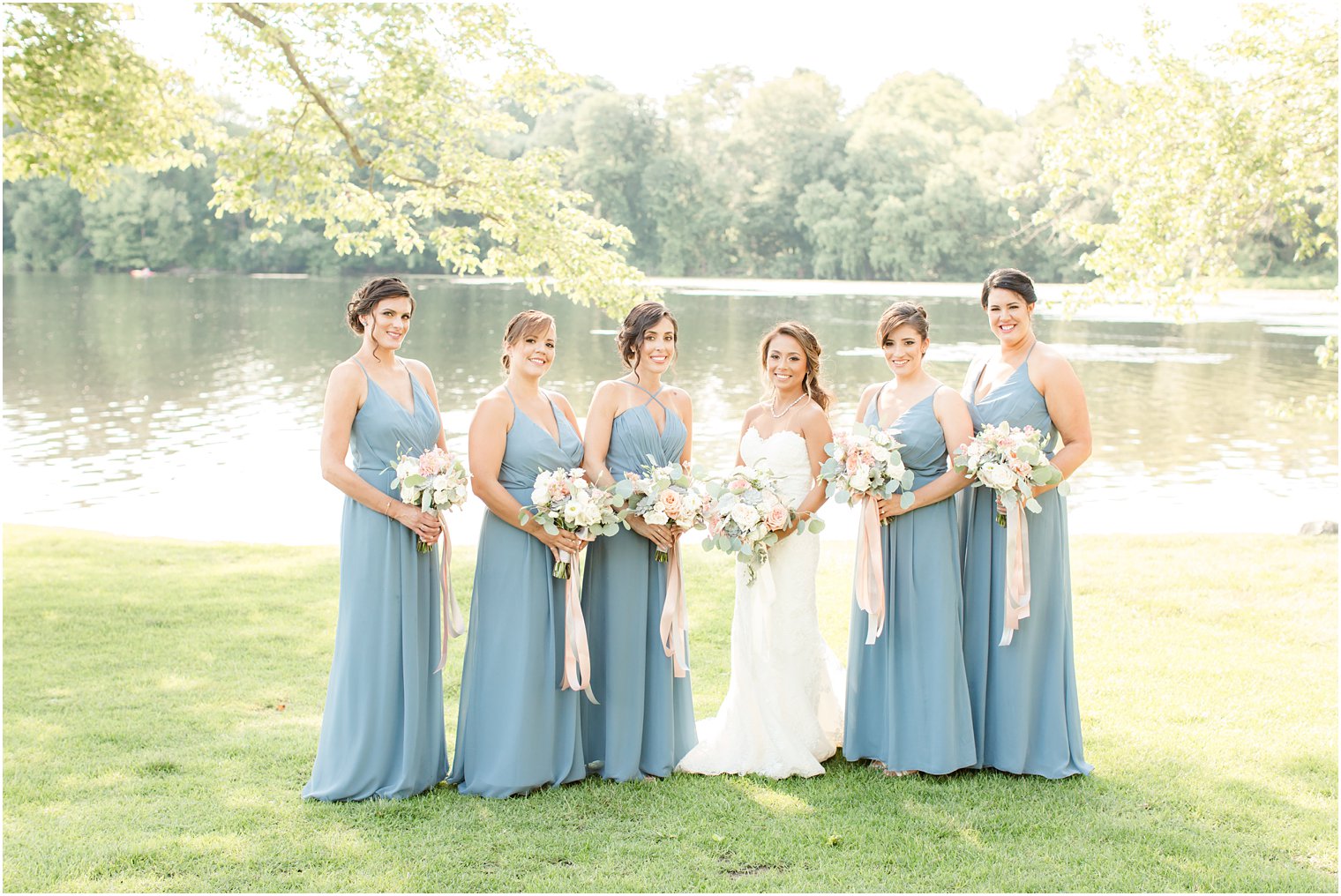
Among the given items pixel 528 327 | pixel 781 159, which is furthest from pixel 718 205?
pixel 528 327

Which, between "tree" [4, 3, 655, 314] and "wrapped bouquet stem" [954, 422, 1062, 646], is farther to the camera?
"tree" [4, 3, 655, 314]

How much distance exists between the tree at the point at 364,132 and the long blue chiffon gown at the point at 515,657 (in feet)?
20.8

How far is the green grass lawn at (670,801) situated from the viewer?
5000mm

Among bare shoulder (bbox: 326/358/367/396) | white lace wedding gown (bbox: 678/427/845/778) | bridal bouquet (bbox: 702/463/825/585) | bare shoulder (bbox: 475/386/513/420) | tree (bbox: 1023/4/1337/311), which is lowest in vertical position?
white lace wedding gown (bbox: 678/427/845/778)

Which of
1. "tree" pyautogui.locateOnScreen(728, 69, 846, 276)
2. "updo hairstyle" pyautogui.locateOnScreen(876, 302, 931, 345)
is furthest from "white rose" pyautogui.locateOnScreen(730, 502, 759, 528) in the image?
"tree" pyautogui.locateOnScreen(728, 69, 846, 276)

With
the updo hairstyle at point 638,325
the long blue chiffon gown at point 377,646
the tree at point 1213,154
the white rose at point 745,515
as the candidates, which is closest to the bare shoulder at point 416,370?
the long blue chiffon gown at point 377,646

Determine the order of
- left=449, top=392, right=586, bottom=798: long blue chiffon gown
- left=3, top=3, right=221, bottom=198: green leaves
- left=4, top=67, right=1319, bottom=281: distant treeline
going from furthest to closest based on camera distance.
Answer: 1. left=4, top=67, right=1319, bottom=281: distant treeline
2. left=3, top=3, right=221, bottom=198: green leaves
3. left=449, top=392, right=586, bottom=798: long blue chiffon gown

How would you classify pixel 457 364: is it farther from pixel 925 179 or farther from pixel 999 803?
pixel 925 179

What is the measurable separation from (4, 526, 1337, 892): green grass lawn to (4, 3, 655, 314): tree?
4771mm

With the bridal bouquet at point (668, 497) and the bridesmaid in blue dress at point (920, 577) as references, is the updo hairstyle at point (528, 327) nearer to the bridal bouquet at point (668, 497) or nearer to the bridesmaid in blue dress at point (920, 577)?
the bridal bouquet at point (668, 497)

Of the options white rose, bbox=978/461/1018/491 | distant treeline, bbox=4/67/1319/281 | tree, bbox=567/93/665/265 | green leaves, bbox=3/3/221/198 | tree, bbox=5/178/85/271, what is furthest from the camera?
tree, bbox=567/93/665/265

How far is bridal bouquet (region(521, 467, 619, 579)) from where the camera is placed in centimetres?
550

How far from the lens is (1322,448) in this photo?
2136 centimetres

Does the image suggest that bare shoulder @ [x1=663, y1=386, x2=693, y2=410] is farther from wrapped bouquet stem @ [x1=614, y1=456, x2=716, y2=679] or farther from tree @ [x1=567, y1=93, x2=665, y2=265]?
tree @ [x1=567, y1=93, x2=665, y2=265]
